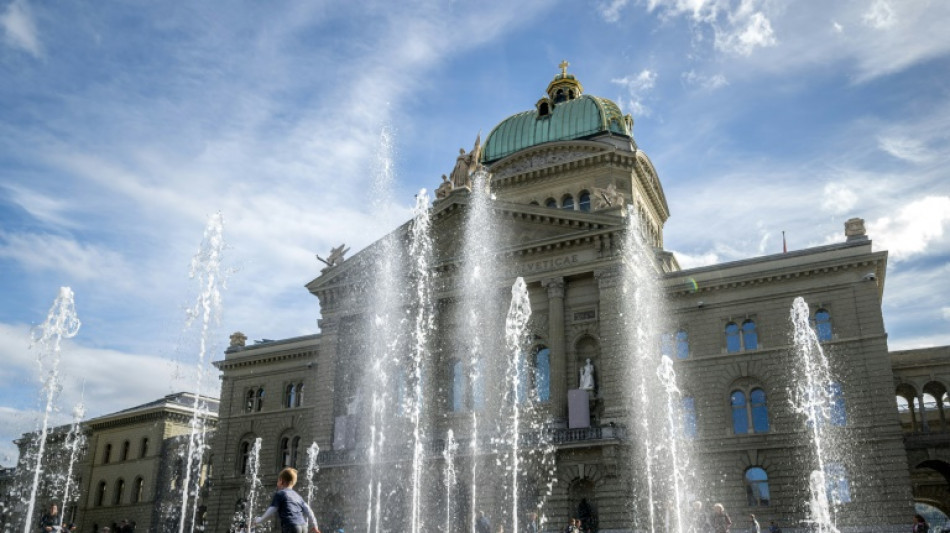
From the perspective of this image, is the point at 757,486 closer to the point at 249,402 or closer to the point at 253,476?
the point at 253,476

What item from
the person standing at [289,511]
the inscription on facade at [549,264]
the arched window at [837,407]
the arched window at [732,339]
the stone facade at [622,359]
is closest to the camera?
the person standing at [289,511]

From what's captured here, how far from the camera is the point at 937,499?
42500 mm

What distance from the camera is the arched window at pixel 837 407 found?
111ft

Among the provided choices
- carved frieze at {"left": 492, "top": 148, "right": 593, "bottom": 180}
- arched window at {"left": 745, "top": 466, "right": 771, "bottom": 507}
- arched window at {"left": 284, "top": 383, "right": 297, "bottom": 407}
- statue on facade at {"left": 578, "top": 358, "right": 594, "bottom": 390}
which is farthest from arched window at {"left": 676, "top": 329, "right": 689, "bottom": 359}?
arched window at {"left": 284, "top": 383, "right": 297, "bottom": 407}

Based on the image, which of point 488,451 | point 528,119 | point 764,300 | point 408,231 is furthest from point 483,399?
point 528,119

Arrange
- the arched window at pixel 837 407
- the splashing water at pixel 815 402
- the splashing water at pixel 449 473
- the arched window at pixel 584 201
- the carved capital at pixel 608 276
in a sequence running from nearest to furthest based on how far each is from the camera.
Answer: the splashing water at pixel 815 402 → the arched window at pixel 837 407 → the splashing water at pixel 449 473 → the carved capital at pixel 608 276 → the arched window at pixel 584 201

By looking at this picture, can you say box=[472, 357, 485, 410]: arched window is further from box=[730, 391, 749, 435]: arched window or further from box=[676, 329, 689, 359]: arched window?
box=[730, 391, 749, 435]: arched window

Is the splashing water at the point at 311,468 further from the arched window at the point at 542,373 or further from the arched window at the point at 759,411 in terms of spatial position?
the arched window at the point at 759,411

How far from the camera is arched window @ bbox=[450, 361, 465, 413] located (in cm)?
3981

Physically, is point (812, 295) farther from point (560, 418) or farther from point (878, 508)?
point (560, 418)

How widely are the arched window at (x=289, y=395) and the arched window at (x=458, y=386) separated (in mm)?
14184

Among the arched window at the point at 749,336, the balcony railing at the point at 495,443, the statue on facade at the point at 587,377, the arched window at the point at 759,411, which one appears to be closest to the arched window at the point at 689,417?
the arched window at the point at 759,411

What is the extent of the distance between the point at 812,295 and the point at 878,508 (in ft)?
31.6

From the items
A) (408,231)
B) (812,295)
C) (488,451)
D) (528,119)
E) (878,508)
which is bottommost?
(878,508)
